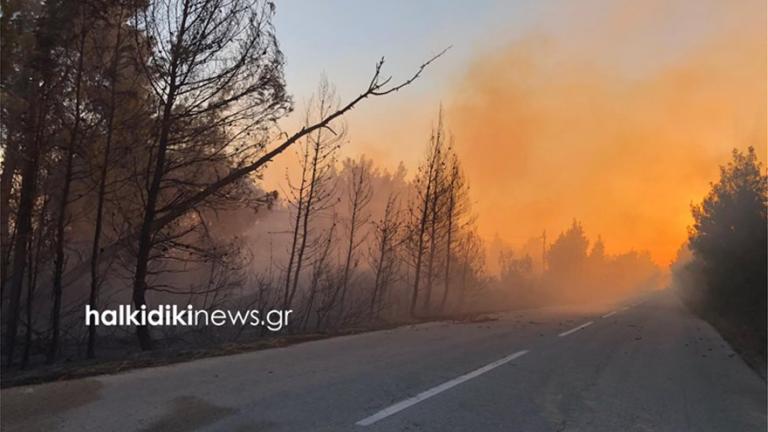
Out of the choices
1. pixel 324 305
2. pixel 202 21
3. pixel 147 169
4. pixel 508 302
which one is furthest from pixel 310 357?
pixel 508 302

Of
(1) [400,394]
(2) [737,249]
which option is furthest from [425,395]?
(2) [737,249]

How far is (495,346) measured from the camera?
11.2 metres

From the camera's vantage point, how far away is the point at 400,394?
614cm

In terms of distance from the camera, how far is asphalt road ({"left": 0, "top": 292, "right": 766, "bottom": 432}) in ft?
15.7

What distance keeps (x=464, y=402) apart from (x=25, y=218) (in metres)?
10.8

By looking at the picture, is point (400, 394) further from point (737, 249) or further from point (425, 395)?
point (737, 249)

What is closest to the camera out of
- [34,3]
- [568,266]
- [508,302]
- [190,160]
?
[190,160]

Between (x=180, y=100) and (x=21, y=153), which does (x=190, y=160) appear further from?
(x=21, y=153)

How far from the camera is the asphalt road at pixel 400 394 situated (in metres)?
4.79

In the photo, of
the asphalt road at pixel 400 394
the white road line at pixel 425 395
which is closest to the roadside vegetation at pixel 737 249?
the asphalt road at pixel 400 394

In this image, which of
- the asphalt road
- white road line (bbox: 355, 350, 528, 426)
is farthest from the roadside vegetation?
white road line (bbox: 355, 350, 528, 426)

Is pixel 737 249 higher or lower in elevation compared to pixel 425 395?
higher

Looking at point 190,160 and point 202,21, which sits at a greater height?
point 202,21

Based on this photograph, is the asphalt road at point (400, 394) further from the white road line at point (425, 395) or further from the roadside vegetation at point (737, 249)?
the roadside vegetation at point (737, 249)
